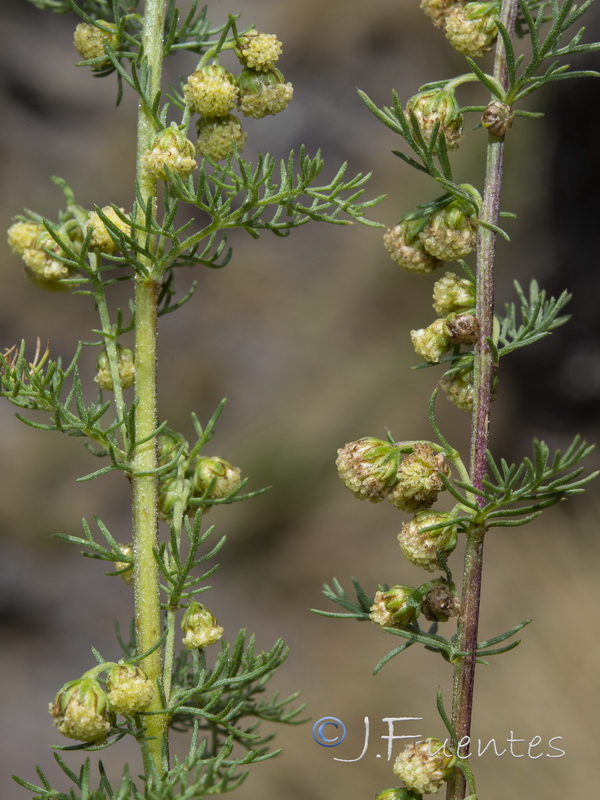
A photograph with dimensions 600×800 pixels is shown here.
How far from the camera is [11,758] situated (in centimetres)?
199

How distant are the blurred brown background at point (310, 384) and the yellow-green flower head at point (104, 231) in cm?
106

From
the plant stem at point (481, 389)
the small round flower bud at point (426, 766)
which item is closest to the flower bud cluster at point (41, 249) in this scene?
the plant stem at point (481, 389)

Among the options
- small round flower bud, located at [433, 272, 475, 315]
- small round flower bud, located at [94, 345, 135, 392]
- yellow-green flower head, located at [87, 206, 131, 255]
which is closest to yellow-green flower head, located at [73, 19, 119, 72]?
yellow-green flower head, located at [87, 206, 131, 255]

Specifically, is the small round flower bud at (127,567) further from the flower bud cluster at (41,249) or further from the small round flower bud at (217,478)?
the flower bud cluster at (41,249)

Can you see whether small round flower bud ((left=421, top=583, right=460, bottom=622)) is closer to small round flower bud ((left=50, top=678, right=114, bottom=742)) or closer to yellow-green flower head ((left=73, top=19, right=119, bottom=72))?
small round flower bud ((left=50, top=678, right=114, bottom=742))

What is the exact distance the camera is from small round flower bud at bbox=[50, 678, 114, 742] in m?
0.64

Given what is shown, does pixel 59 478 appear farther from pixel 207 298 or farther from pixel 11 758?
pixel 11 758

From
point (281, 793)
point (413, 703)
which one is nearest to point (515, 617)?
point (413, 703)

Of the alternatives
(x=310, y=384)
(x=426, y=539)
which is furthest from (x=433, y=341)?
(x=310, y=384)

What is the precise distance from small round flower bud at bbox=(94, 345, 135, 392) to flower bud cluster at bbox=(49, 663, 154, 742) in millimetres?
244

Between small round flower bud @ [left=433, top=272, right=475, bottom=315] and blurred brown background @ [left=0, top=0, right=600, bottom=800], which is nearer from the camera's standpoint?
small round flower bud @ [left=433, top=272, right=475, bottom=315]

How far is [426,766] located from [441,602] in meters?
0.12

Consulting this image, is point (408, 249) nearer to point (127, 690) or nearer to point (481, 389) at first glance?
point (481, 389)

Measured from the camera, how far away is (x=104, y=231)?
2.29ft
